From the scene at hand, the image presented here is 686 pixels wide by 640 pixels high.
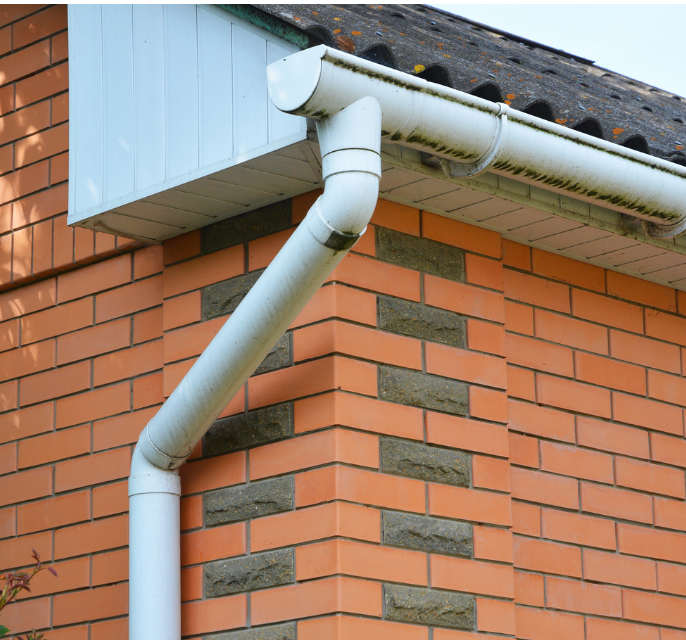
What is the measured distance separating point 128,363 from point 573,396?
1554 mm

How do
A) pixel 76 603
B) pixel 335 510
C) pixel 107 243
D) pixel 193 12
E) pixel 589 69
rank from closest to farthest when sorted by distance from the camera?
pixel 335 510
pixel 193 12
pixel 76 603
pixel 107 243
pixel 589 69

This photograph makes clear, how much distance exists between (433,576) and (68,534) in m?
1.39

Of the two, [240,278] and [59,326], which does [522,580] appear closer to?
[240,278]

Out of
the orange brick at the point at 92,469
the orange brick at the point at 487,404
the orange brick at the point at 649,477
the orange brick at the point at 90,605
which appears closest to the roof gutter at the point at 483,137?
the orange brick at the point at 487,404

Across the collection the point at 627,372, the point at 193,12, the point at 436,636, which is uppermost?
the point at 193,12

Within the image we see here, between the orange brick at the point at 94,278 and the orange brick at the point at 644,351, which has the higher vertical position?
the orange brick at the point at 94,278

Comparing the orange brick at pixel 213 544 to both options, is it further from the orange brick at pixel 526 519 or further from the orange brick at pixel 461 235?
the orange brick at pixel 461 235

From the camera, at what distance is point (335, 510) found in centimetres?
295

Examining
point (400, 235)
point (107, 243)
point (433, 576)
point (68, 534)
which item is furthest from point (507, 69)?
point (68, 534)

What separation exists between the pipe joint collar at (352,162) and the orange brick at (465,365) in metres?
0.71

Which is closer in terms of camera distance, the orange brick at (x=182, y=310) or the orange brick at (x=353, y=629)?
the orange brick at (x=353, y=629)

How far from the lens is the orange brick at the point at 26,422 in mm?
3973

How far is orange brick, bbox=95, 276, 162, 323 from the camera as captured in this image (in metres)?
3.77

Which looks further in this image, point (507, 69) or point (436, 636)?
point (507, 69)
